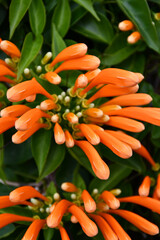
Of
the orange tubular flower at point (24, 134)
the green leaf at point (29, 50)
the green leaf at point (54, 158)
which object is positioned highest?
the green leaf at point (29, 50)

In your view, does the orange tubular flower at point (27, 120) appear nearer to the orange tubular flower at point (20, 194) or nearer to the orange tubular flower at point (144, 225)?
the orange tubular flower at point (20, 194)

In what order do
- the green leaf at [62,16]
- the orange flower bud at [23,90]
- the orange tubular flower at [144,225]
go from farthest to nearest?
the green leaf at [62,16], the orange tubular flower at [144,225], the orange flower bud at [23,90]

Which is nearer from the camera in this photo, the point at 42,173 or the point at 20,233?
the point at 42,173

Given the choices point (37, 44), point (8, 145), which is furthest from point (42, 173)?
point (37, 44)

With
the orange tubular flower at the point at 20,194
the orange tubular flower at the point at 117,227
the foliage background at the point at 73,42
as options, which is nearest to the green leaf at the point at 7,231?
the foliage background at the point at 73,42

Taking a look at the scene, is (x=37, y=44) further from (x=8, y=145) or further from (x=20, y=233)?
(x=20, y=233)

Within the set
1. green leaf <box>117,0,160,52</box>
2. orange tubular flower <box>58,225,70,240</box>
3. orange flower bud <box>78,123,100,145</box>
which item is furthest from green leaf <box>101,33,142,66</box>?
orange tubular flower <box>58,225,70,240</box>

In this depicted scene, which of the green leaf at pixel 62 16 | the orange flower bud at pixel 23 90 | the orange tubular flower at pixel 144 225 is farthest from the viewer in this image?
the green leaf at pixel 62 16

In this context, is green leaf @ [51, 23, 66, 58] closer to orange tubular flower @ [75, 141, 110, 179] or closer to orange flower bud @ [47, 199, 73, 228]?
orange tubular flower @ [75, 141, 110, 179]
